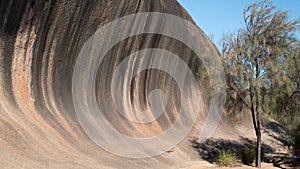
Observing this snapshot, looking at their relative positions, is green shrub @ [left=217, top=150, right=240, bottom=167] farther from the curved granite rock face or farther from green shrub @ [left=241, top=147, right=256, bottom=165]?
the curved granite rock face

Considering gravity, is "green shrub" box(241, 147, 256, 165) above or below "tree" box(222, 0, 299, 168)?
below

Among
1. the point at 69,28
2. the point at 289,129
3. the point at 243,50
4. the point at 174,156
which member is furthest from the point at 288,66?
the point at 69,28

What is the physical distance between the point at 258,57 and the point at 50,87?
742 cm

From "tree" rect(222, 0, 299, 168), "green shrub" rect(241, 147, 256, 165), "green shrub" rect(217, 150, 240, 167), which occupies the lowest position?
"green shrub" rect(217, 150, 240, 167)

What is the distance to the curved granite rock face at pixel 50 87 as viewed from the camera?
941 centimetres

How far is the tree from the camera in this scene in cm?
1388

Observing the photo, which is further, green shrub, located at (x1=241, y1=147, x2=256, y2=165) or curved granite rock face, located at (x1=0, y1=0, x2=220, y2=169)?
green shrub, located at (x1=241, y1=147, x2=256, y2=165)

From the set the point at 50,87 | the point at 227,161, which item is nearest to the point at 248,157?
the point at 227,161

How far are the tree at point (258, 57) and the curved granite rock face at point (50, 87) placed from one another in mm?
3252

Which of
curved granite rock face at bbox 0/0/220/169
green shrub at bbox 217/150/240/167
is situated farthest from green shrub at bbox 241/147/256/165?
curved granite rock face at bbox 0/0/220/169

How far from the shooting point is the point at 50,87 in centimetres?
1174

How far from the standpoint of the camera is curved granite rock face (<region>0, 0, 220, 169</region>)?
9414 mm

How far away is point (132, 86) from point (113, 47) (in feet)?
8.16

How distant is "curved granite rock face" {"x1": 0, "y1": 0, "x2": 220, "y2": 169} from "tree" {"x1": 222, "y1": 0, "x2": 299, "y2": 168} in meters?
3.25
